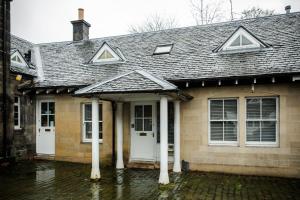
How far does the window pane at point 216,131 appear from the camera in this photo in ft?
33.3

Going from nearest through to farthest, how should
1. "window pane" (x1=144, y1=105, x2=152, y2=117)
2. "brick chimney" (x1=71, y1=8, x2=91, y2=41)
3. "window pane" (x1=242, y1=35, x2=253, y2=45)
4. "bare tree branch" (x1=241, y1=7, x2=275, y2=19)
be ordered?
"window pane" (x1=242, y1=35, x2=253, y2=45), "window pane" (x1=144, y1=105, x2=152, y2=117), "brick chimney" (x1=71, y1=8, x2=91, y2=41), "bare tree branch" (x1=241, y1=7, x2=275, y2=19)

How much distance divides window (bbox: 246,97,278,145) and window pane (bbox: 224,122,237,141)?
1.49 ft

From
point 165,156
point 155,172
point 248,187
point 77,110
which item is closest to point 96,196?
point 165,156

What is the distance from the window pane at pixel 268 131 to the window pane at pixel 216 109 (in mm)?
1518

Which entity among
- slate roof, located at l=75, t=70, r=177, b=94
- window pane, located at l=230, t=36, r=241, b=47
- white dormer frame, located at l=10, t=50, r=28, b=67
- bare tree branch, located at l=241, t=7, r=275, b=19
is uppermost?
bare tree branch, located at l=241, t=7, r=275, b=19

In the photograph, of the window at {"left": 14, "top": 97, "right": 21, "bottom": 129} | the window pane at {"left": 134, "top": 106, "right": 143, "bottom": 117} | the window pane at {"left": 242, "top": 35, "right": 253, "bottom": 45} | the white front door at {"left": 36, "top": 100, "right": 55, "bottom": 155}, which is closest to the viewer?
the window pane at {"left": 242, "top": 35, "right": 253, "bottom": 45}

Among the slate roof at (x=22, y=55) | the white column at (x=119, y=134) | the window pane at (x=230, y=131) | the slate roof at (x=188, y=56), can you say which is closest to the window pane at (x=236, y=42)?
the slate roof at (x=188, y=56)

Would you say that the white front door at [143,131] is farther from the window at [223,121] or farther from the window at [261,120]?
the window at [261,120]

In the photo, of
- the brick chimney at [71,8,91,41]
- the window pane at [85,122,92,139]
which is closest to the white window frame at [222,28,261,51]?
the window pane at [85,122,92,139]

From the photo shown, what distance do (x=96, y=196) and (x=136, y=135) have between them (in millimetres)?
4409

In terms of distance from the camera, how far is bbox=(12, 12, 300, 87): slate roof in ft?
32.7

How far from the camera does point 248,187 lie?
26.0 ft

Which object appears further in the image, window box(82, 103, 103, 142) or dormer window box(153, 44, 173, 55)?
dormer window box(153, 44, 173, 55)

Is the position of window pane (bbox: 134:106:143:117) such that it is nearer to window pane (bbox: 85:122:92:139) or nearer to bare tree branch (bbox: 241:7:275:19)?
window pane (bbox: 85:122:92:139)
